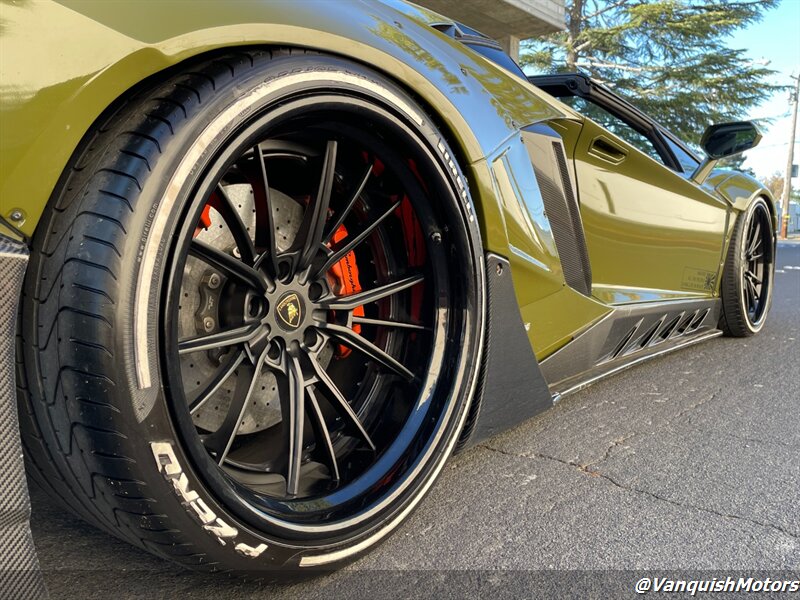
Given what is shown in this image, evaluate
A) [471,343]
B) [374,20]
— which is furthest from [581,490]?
[374,20]

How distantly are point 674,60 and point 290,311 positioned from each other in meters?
23.2

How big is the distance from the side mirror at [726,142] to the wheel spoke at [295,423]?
270cm

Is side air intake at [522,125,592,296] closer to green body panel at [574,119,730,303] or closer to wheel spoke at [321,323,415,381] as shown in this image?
green body panel at [574,119,730,303]

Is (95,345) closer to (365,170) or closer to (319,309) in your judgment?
(319,309)

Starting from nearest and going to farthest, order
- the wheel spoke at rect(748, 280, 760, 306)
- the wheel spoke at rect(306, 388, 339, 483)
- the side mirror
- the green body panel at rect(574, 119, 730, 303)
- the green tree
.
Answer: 1. the wheel spoke at rect(306, 388, 339, 483)
2. the green body panel at rect(574, 119, 730, 303)
3. the side mirror
4. the wheel spoke at rect(748, 280, 760, 306)
5. the green tree

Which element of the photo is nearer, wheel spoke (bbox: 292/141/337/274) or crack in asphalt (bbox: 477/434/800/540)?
wheel spoke (bbox: 292/141/337/274)

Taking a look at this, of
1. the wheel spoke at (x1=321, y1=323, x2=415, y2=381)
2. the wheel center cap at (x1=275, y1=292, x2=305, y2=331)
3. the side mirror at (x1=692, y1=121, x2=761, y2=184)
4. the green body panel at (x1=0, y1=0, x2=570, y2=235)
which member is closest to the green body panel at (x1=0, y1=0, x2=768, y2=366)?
the green body panel at (x1=0, y1=0, x2=570, y2=235)

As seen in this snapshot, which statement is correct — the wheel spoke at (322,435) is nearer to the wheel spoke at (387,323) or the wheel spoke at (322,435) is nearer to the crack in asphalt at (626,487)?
the wheel spoke at (387,323)

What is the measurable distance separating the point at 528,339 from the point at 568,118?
790 millimetres

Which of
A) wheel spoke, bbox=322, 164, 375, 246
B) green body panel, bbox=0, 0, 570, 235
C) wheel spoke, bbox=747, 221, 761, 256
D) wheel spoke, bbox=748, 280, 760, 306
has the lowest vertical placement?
wheel spoke, bbox=748, 280, 760, 306

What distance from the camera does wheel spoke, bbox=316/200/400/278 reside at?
1.48 metres

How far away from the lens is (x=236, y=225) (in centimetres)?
131

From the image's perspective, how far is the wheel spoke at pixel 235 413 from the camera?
133 cm

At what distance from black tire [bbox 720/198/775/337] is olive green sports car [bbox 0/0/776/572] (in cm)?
161
